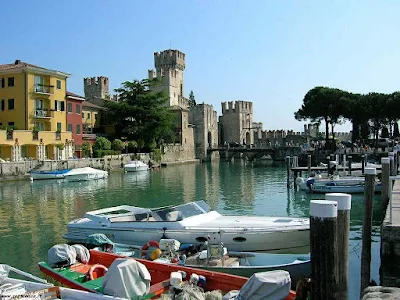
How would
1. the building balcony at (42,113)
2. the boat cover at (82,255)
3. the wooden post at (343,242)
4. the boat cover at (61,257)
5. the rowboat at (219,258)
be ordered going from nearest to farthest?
the wooden post at (343,242) → the rowboat at (219,258) → the boat cover at (61,257) → the boat cover at (82,255) → the building balcony at (42,113)

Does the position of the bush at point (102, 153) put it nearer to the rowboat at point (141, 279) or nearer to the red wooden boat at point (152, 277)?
the red wooden boat at point (152, 277)

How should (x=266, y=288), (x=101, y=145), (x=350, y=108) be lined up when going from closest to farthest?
1. (x=266, y=288)
2. (x=101, y=145)
3. (x=350, y=108)

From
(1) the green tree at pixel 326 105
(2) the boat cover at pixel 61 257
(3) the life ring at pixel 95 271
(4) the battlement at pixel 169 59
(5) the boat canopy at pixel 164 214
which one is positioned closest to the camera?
(3) the life ring at pixel 95 271

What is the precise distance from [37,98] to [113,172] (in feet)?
37.1

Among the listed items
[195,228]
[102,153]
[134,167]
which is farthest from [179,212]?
[102,153]

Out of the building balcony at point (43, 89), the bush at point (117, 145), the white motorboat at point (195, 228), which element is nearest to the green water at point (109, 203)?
the white motorboat at point (195, 228)

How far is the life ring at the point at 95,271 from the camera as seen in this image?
34.3ft

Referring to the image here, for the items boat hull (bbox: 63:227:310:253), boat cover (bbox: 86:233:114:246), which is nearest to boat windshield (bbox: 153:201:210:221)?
boat hull (bbox: 63:227:310:253)

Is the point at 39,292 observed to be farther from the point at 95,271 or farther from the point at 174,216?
the point at 174,216

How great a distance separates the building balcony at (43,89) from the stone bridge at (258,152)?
→ 39759 millimetres

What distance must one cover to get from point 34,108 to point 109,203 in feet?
87.0

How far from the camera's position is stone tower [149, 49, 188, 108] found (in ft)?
289

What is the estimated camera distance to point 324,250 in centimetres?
658

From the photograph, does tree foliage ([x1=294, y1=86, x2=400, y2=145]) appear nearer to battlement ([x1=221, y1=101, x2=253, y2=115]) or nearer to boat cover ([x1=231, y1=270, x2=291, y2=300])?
battlement ([x1=221, y1=101, x2=253, y2=115])
